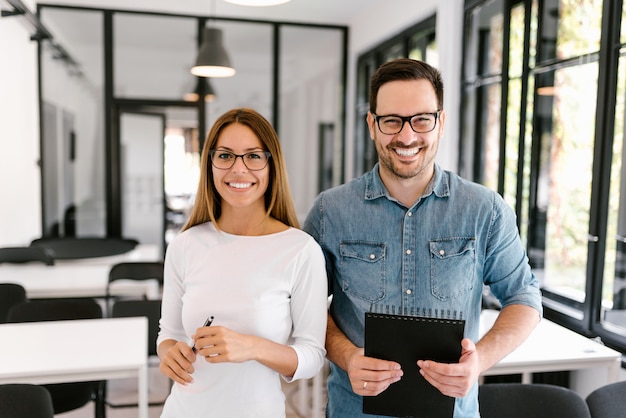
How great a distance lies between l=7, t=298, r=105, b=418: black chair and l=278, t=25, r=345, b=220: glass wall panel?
4.57 meters

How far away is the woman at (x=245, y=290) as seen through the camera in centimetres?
140

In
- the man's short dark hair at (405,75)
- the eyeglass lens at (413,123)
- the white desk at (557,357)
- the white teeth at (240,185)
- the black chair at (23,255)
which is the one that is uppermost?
the man's short dark hair at (405,75)

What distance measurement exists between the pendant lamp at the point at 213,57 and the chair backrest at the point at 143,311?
2810 millimetres

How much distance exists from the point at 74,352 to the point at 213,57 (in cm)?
357

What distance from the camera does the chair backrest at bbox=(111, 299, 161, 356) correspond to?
314 cm

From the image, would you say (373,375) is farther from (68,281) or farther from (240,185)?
(68,281)

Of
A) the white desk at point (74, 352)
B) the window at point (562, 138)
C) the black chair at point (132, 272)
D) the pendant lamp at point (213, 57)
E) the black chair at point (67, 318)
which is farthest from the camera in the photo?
the pendant lamp at point (213, 57)

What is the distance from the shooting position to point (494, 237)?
141 cm

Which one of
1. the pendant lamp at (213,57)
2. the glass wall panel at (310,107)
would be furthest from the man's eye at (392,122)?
the glass wall panel at (310,107)

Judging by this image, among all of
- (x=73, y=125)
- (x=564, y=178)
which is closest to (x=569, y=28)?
(x=564, y=178)

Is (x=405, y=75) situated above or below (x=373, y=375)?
above

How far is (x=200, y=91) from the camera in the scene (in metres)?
7.10

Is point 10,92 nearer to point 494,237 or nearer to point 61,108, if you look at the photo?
point 61,108

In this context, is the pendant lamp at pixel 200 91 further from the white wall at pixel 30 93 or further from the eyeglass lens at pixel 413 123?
the eyeglass lens at pixel 413 123
